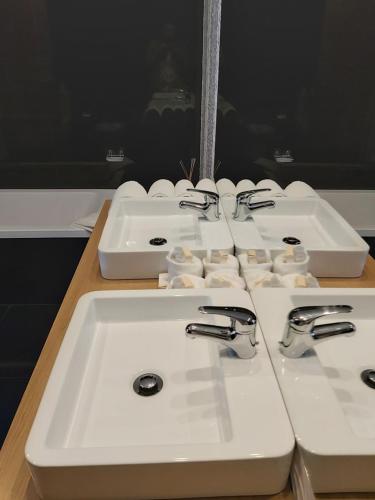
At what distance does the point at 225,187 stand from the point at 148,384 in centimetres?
91

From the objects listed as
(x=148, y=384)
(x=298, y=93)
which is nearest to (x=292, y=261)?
(x=148, y=384)

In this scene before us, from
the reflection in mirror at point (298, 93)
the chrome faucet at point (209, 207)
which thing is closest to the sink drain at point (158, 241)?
A: the chrome faucet at point (209, 207)

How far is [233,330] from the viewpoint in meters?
0.75

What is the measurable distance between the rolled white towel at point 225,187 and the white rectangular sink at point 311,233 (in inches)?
2.0

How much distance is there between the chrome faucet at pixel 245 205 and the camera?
4.27 feet

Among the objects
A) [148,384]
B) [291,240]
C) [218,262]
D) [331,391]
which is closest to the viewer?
[331,391]

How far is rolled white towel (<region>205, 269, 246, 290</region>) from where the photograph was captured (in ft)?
3.34

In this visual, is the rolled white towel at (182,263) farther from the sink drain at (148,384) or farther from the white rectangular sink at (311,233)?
the sink drain at (148,384)

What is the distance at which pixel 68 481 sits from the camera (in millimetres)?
583

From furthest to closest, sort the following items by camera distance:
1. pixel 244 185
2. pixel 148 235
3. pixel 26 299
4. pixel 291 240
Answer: pixel 26 299, pixel 244 185, pixel 148 235, pixel 291 240

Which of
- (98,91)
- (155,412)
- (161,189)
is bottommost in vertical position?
(155,412)

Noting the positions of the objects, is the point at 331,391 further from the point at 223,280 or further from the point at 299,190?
the point at 299,190

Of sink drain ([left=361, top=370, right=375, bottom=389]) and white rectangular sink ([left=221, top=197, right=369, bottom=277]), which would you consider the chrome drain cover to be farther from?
sink drain ([left=361, top=370, right=375, bottom=389])

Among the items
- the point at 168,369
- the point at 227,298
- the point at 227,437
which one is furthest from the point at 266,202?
the point at 227,437
